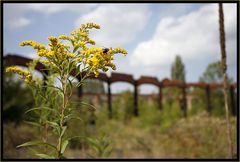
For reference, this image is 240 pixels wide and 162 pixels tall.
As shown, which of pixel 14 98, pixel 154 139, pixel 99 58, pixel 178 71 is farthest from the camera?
pixel 178 71

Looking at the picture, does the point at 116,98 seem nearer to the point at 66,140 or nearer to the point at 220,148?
the point at 220,148

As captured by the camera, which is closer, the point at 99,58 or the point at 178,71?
the point at 99,58

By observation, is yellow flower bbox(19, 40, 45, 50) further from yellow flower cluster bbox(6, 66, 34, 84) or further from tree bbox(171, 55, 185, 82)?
tree bbox(171, 55, 185, 82)

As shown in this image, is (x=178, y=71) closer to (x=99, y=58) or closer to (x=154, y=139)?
(x=154, y=139)

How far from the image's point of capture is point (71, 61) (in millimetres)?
2553

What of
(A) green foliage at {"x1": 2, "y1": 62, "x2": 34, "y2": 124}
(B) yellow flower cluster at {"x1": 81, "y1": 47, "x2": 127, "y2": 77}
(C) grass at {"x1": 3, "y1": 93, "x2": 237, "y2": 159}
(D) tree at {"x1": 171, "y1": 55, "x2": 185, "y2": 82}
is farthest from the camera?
(D) tree at {"x1": 171, "y1": 55, "x2": 185, "y2": 82}

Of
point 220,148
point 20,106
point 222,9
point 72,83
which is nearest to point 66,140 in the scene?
point 72,83

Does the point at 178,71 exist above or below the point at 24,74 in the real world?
above

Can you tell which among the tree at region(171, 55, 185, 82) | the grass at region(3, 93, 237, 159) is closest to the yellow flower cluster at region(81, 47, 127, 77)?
the grass at region(3, 93, 237, 159)

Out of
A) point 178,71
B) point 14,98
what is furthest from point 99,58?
point 178,71

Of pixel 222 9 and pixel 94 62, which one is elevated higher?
pixel 222 9

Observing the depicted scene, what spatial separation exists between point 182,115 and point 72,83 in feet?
46.8

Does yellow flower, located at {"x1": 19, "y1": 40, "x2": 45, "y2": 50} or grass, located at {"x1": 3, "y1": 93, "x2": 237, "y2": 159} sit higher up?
yellow flower, located at {"x1": 19, "y1": 40, "x2": 45, "y2": 50}

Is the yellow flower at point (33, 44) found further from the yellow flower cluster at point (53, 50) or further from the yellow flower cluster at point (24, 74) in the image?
the yellow flower cluster at point (24, 74)
